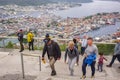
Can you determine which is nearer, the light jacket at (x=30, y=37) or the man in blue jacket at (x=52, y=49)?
the man in blue jacket at (x=52, y=49)

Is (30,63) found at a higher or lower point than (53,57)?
lower

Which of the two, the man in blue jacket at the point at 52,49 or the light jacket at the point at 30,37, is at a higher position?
the man in blue jacket at the point at 52,49

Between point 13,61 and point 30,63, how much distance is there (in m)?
0.91

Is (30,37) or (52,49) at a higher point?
(52,49)

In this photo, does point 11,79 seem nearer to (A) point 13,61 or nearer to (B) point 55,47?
(B) point 55,47

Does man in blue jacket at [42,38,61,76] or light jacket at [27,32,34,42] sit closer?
man in blue jacket at [42,38,61,76]

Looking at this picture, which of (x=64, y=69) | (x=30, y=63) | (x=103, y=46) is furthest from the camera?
(x=103, y=46)

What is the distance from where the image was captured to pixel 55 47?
33.1 ft

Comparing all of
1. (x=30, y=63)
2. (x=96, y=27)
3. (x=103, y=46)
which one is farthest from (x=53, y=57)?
(x=96, y=27)

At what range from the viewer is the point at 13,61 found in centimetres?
1374

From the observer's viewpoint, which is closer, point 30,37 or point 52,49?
point 52,49

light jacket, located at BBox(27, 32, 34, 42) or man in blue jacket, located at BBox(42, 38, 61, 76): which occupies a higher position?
man in blue jacket, located at BBox(42, 38, 61, 76)

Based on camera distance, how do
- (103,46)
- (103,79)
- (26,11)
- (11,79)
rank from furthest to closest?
(26,11) < (103,46) < (11,79) < (103,79)

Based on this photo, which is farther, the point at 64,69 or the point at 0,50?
the point at 0,50
